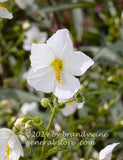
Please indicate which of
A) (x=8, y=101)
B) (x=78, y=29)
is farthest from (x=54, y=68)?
(x=78, y=29)

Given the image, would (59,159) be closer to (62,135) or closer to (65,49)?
(62,135)

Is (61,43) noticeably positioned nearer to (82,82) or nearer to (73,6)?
(82,82)

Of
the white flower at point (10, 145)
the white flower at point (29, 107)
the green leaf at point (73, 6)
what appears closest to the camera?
the white flower at point (10, 145)

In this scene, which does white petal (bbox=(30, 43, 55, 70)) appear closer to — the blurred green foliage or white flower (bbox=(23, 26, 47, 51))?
the blurred green foliage

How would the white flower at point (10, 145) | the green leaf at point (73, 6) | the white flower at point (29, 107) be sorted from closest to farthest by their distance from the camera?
the white flower at point (10, 145) < the green leaf at point (73, 6) < the white flower at point (29, 107)

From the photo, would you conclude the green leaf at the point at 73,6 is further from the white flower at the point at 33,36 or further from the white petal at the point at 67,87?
the white petal at the point at 67,87

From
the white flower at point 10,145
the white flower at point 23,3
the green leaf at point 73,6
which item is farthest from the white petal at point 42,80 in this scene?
the white flower at point 23,3
